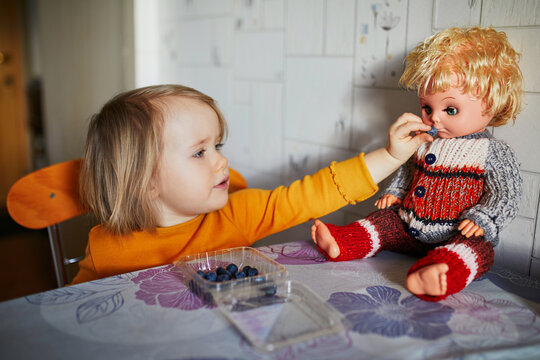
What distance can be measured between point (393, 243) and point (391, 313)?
214 mm

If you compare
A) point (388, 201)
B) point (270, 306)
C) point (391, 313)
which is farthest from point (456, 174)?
point (270, 306)

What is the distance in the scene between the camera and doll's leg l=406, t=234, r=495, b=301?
0.61 meters

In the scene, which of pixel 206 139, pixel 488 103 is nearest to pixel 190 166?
pixel 206 139

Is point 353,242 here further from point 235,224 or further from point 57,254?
point 57,254

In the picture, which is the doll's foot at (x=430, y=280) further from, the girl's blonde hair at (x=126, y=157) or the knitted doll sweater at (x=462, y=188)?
the girl's blonde hair at (x=126, y=157)

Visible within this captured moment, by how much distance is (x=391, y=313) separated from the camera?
1.95 feet

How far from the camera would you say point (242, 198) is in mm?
948

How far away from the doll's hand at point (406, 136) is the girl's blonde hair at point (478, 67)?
0.20 ft

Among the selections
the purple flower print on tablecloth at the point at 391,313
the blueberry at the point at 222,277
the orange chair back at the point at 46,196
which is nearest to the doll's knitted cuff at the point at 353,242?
the purple flower print on tablecloth at the point at 391,313

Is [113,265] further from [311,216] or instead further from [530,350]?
[530,350]

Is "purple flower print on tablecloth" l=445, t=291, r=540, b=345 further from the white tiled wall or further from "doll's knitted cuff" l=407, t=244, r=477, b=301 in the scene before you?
the white tiled wall

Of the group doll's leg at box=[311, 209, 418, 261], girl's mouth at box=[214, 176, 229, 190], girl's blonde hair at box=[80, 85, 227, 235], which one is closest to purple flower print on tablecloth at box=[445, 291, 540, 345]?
doll's leg at box=[311, 209, 418, 261]

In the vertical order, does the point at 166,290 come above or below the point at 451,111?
below

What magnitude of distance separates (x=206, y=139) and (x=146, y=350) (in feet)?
1.42
